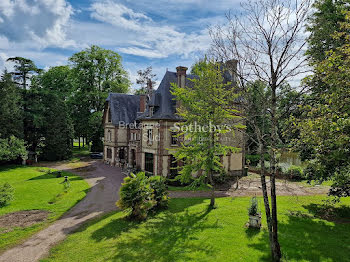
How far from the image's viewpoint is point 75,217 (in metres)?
15.1

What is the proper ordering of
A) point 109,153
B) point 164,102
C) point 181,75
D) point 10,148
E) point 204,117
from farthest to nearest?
1. point 109,153
2. point 10,148
3. point 164,102
4. point 181,75
5. point 204,117

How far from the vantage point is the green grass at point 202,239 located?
9789 millimetres

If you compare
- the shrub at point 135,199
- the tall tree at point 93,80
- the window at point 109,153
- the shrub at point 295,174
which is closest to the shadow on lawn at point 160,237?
the shrub at point 135,199

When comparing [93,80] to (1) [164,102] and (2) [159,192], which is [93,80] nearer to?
(1) [164,102]

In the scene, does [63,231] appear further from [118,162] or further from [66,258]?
[118,162]

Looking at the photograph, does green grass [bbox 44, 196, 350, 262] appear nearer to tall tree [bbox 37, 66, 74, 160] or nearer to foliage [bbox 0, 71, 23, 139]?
foliage [bbox 0, 71, 23, 139]

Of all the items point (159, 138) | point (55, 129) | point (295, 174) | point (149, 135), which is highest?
point (55, 129)

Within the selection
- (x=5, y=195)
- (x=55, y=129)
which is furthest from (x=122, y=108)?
(x=5, y=195)

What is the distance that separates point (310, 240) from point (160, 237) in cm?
760

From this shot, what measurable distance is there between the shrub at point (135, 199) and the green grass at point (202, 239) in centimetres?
68

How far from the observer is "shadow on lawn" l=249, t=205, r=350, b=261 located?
9.40 meters

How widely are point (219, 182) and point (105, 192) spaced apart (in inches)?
481

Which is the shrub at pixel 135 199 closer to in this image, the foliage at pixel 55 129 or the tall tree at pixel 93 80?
the foliage at pixel 55 129

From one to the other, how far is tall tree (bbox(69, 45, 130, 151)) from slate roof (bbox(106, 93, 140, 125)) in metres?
7.95
